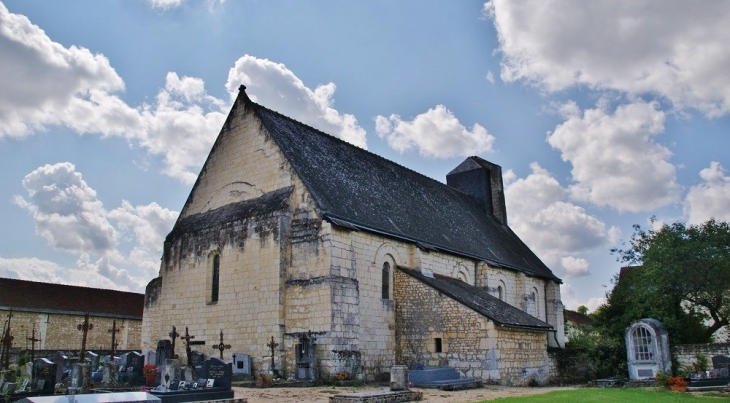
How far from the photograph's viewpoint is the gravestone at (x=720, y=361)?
20.0 meters

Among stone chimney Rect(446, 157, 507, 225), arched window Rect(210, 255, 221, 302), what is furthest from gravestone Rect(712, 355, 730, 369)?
stone chimney Rect(446, 157, 507, 225)

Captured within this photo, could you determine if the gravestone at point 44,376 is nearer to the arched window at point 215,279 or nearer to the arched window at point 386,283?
the arched window at point 215,279

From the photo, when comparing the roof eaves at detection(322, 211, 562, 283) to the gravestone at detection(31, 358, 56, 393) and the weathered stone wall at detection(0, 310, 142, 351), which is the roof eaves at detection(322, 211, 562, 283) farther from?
the weathered stone wall at detection(0, 310, 142, 351)

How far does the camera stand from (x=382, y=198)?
82.1ft

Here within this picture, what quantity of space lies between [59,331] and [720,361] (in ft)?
96.8

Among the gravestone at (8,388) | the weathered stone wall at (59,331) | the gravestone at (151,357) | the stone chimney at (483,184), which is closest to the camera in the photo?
the gravestone at (8,388)

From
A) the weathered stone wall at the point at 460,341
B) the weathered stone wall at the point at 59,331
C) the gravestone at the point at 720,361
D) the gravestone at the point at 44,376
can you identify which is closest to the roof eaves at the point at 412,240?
the weathered stone wall at the point at 460,341

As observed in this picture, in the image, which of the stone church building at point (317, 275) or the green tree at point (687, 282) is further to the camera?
the green tree at point (687, 282)

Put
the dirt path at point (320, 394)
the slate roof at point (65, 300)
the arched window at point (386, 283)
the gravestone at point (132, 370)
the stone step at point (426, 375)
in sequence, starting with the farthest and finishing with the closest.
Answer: the slate roof at point (65, 300) < the arched window at point (386, 283) < the stone step at point (426, 375) < the gravestone at point (132, 370) < the dirt path at point (320, 394)

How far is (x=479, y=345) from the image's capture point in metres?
20.1

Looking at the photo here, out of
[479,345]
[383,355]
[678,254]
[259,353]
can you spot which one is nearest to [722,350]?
[678,254]

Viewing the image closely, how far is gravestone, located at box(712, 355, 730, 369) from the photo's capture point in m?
20.0

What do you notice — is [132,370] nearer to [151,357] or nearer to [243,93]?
[151,357]

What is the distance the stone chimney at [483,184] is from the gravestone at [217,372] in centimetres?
2515
